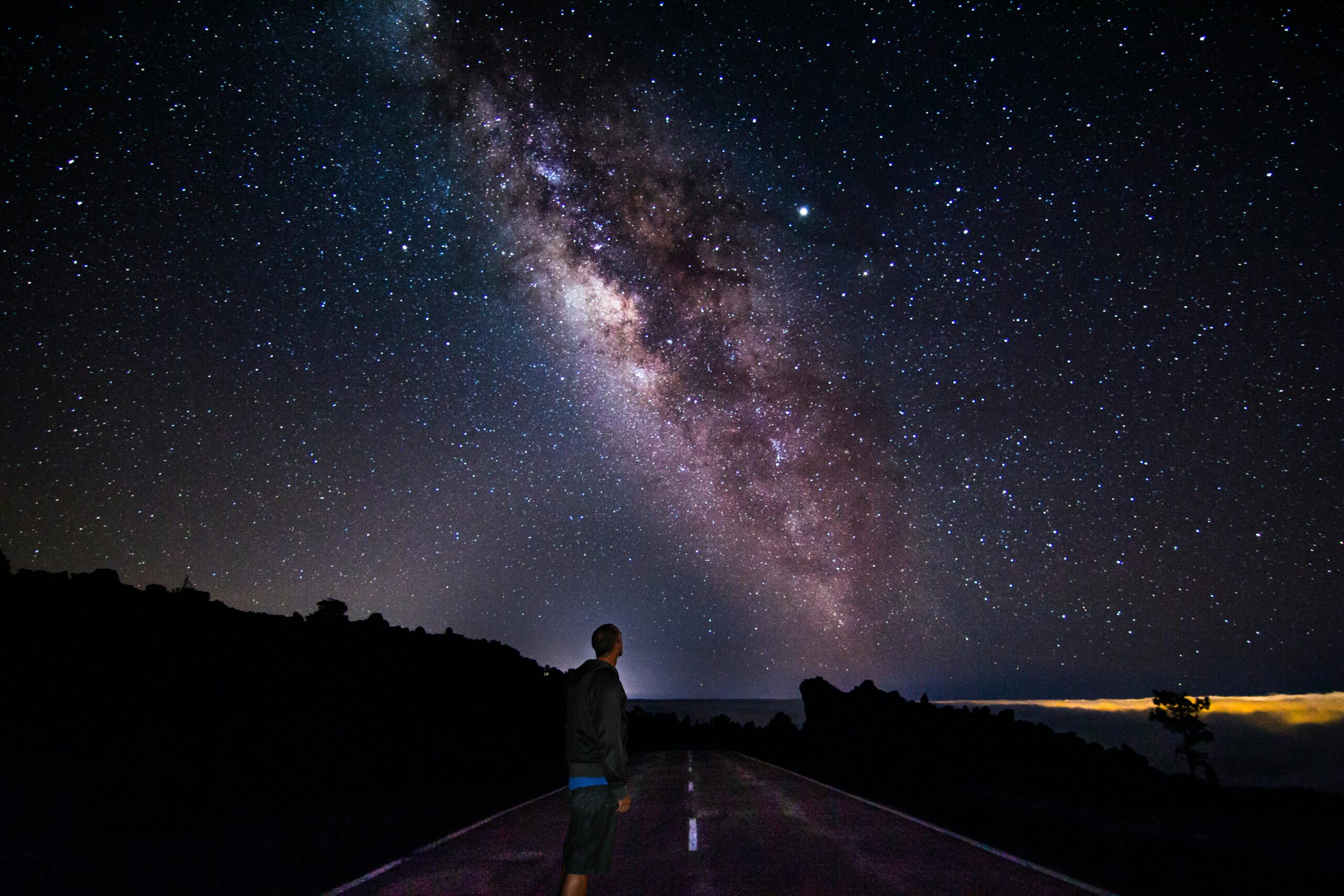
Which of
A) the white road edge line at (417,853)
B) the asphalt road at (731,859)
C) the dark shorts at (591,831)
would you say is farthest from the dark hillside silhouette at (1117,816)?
the white road edge line at (417,853)

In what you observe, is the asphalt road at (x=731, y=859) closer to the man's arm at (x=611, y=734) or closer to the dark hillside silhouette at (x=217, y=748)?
the dark hillside silhouette at (x=217, y=748)

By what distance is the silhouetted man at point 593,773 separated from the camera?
397 centimetres

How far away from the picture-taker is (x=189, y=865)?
6289 millimetres

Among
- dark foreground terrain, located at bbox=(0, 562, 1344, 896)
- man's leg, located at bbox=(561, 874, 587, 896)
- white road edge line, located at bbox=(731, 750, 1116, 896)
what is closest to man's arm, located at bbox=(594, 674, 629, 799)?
man's leg, located at bbox=(561, 874, 587, 896)

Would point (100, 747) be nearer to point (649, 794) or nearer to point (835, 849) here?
point (649, 794)

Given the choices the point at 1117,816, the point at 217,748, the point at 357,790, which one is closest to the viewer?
the point at 1117,816

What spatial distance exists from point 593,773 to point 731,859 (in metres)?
4.10

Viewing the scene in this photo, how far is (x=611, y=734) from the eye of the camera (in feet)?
13.3

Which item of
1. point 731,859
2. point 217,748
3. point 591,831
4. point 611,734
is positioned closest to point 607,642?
point 611,734

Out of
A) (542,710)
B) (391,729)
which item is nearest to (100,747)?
(391,729)

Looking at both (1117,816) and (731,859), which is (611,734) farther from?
(1117,816)

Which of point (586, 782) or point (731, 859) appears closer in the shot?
point (586, 782)

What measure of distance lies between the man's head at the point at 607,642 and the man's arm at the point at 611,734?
0.18 meters

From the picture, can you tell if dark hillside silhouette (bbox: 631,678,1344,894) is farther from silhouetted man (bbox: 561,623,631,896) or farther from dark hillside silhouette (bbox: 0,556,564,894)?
dark hillside silhouette (bbox: 0,556,564,894)
